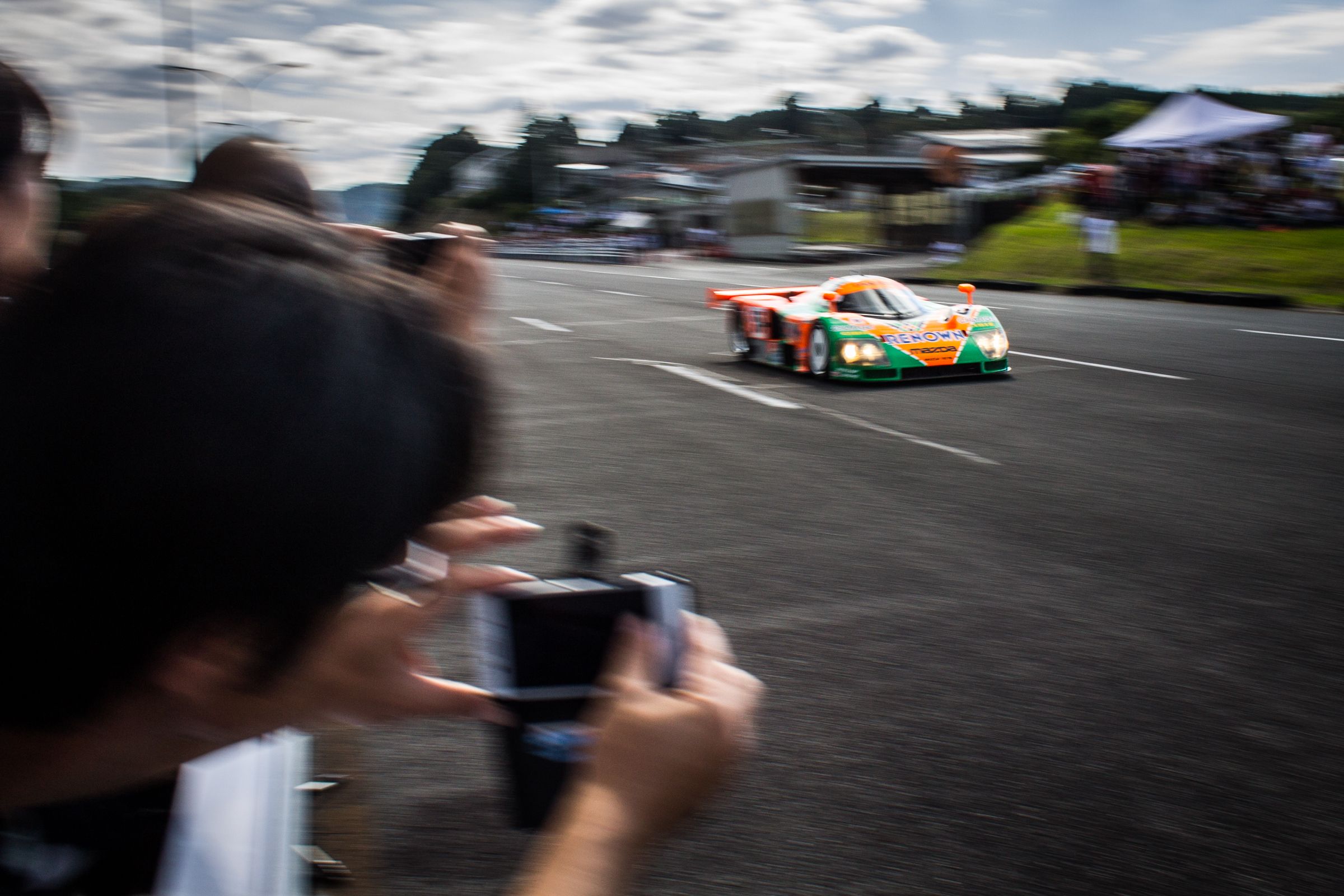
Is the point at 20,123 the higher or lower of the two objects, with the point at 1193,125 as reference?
lower

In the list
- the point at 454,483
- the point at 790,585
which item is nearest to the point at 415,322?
the point at 454,483

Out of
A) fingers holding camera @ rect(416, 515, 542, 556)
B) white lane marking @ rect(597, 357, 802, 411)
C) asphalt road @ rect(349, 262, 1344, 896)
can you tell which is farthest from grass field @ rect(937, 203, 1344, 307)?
fingers holding camera @ rect(416, 515, 542, 556)

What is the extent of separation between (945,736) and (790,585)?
1.45 meters

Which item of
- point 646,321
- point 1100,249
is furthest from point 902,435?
point 1100,249

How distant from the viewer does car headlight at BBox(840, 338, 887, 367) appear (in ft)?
31.5

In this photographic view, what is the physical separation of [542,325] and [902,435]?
9.21 meters

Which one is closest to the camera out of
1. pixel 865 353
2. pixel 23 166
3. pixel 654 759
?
pixel 654 759

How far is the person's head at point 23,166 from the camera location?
1.25 metres

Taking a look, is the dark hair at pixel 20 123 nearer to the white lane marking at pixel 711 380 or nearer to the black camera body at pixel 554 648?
the black camera body at pixel 554 648

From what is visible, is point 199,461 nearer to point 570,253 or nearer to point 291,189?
point 291,189

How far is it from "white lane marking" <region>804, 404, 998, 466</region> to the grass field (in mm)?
11648

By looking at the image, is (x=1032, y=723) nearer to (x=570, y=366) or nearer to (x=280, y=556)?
(x=280, y=556)

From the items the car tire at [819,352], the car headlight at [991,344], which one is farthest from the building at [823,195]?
the car headlight at [991,344]

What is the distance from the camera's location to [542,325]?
15773 mm
